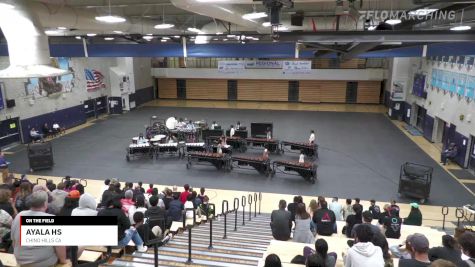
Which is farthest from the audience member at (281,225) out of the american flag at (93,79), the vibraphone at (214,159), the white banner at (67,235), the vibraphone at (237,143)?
the american flag at (93,79)

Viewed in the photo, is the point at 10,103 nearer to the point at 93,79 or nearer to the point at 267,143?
the point at 93,79

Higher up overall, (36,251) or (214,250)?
(36,251)

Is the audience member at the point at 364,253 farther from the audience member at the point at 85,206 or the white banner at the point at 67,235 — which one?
the audience member at the point at 85,206

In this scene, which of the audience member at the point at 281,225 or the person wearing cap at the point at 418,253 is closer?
the person wearing cap at the point at 418,253

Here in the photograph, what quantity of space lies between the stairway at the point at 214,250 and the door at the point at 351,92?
25848mm

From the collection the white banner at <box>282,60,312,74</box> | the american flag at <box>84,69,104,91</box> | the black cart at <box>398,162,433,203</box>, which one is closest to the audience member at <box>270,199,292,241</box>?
the black cart at <box>398,162,433,203</box>

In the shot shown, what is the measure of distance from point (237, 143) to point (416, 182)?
332 inches

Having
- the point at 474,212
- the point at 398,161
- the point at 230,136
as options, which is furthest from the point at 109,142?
the point at 474,212

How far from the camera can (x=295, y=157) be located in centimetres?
1744

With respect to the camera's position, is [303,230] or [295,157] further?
[295,157]

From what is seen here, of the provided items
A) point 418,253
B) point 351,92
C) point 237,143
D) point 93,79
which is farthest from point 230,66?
point 418,253

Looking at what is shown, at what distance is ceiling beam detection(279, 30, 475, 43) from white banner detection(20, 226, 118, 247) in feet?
15.6

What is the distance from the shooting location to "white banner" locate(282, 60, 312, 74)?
101 feet

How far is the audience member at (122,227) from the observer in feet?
16.8
